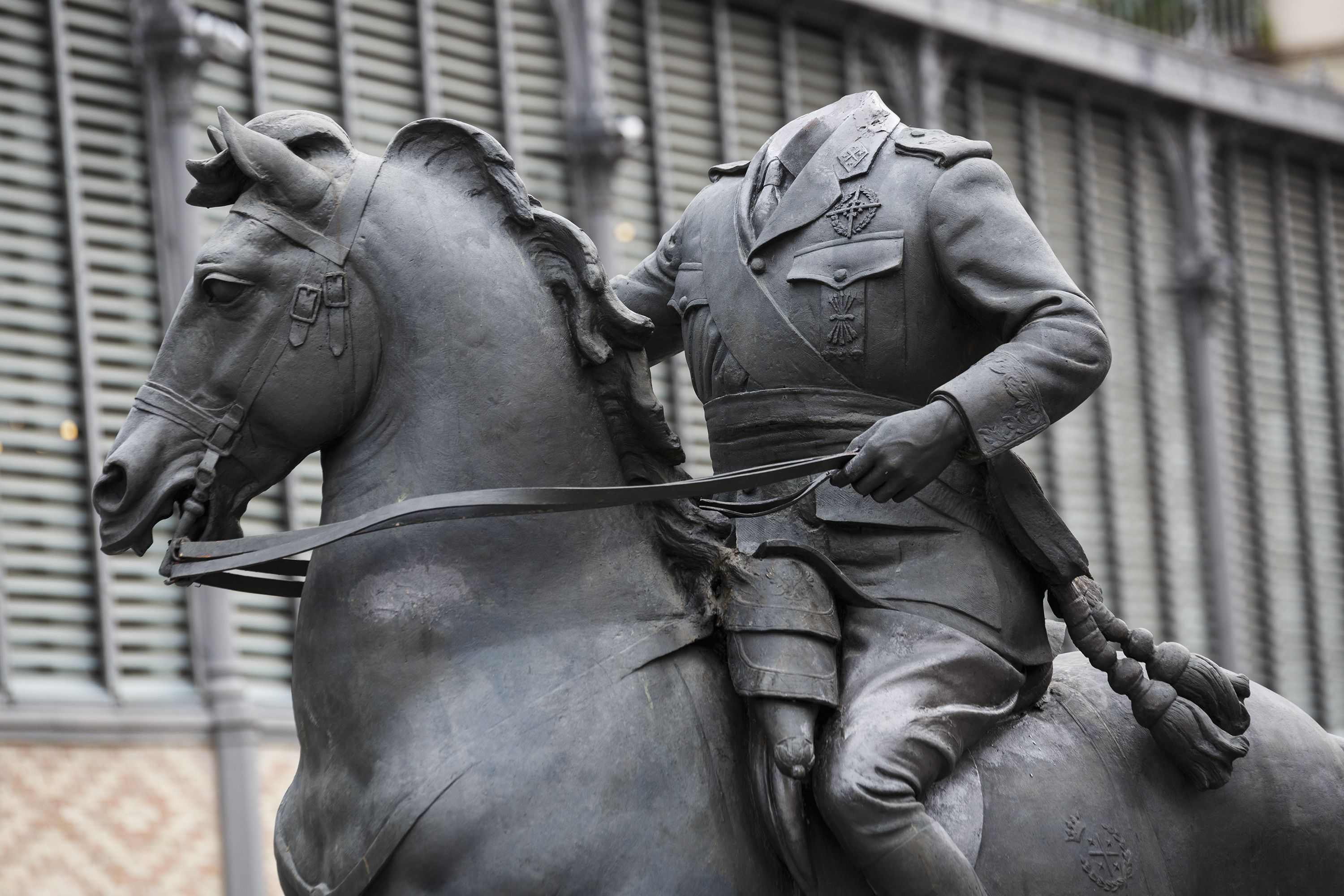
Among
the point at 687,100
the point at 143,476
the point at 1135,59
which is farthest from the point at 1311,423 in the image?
the point at 143,476

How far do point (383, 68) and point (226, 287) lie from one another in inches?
442

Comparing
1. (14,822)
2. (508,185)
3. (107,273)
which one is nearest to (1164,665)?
(508,185)

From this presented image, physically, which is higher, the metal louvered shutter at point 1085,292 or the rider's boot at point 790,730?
the rider's boot at point 790,730

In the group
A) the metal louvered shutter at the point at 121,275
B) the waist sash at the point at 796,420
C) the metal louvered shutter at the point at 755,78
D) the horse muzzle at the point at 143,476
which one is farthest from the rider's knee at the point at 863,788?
the metal louvered shutter at the point at 755,78

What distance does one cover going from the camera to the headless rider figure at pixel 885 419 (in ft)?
13.5

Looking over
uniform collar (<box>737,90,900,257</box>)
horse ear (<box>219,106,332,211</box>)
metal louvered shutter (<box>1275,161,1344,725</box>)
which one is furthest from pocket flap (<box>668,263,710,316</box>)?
metal louvered shutter (<box>1275,161,1344,725</box>)

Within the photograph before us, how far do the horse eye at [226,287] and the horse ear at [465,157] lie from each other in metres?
0.40

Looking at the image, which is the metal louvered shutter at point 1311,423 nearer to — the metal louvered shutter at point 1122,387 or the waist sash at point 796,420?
the metal louvered shutter at point 1122,387

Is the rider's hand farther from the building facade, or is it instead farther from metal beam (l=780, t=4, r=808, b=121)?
metal beam (l=780, t=4, r=808, b=121)

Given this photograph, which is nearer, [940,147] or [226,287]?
[226,287]

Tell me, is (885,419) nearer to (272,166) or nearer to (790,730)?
(790,730)

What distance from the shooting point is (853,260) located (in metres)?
4.48

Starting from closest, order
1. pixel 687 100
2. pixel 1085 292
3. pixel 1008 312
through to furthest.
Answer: pixel 1008 312
pixel 687 100
pixel 1085 292

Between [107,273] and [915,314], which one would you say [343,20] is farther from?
[915,314]
